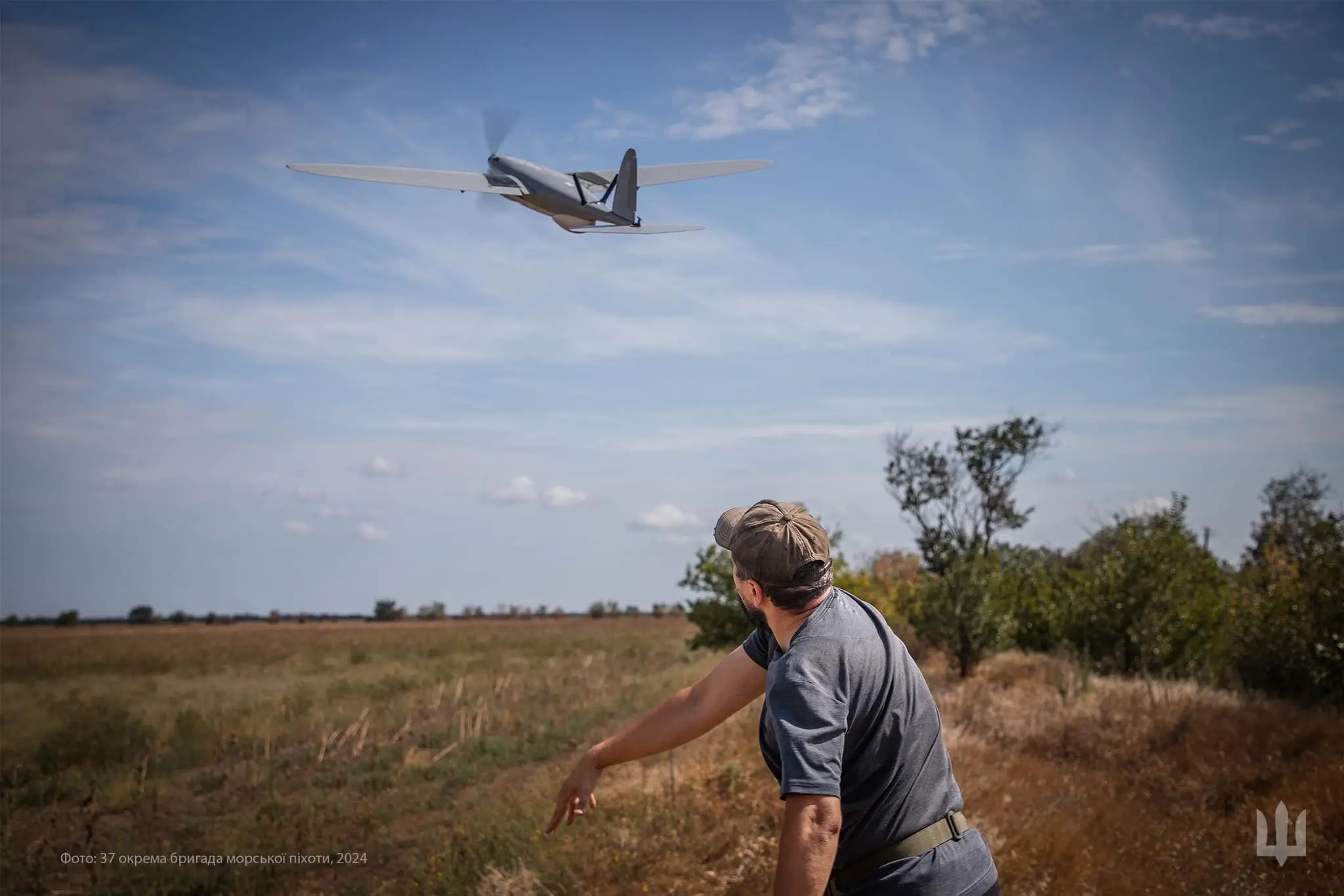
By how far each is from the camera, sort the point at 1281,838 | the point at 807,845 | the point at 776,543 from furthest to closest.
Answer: the point at 1281,838 → the point at 776,543 → the point at 807,845

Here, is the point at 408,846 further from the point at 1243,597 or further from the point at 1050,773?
the point at 1243,597

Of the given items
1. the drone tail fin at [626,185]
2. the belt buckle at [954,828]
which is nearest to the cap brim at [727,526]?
the belt buckle at [954,828]

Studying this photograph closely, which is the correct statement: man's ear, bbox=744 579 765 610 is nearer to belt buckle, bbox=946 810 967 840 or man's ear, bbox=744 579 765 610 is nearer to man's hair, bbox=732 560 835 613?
man's hair, bbox=732 560 835 613

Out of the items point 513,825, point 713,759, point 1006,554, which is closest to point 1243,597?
point 1006,554

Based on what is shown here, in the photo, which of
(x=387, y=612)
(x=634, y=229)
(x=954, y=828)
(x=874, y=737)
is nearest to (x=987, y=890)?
(x=954, y=828)

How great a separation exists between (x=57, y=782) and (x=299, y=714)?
590 centimetres

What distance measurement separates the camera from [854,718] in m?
2.32

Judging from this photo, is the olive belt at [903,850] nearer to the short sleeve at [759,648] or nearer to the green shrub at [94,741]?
the short sleeve at [759,648]

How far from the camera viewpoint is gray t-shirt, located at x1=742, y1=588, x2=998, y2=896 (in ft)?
7.24

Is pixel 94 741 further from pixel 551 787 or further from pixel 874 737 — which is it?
pixel 874 737

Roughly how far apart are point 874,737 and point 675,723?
72cm

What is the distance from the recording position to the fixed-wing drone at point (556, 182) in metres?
4.44

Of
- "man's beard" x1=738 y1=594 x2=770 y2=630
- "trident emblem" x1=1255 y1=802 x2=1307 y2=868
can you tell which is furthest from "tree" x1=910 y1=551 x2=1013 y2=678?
"man's beard" x1=738 y1=594 x2=770 y2=630

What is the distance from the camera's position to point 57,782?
1391cm
